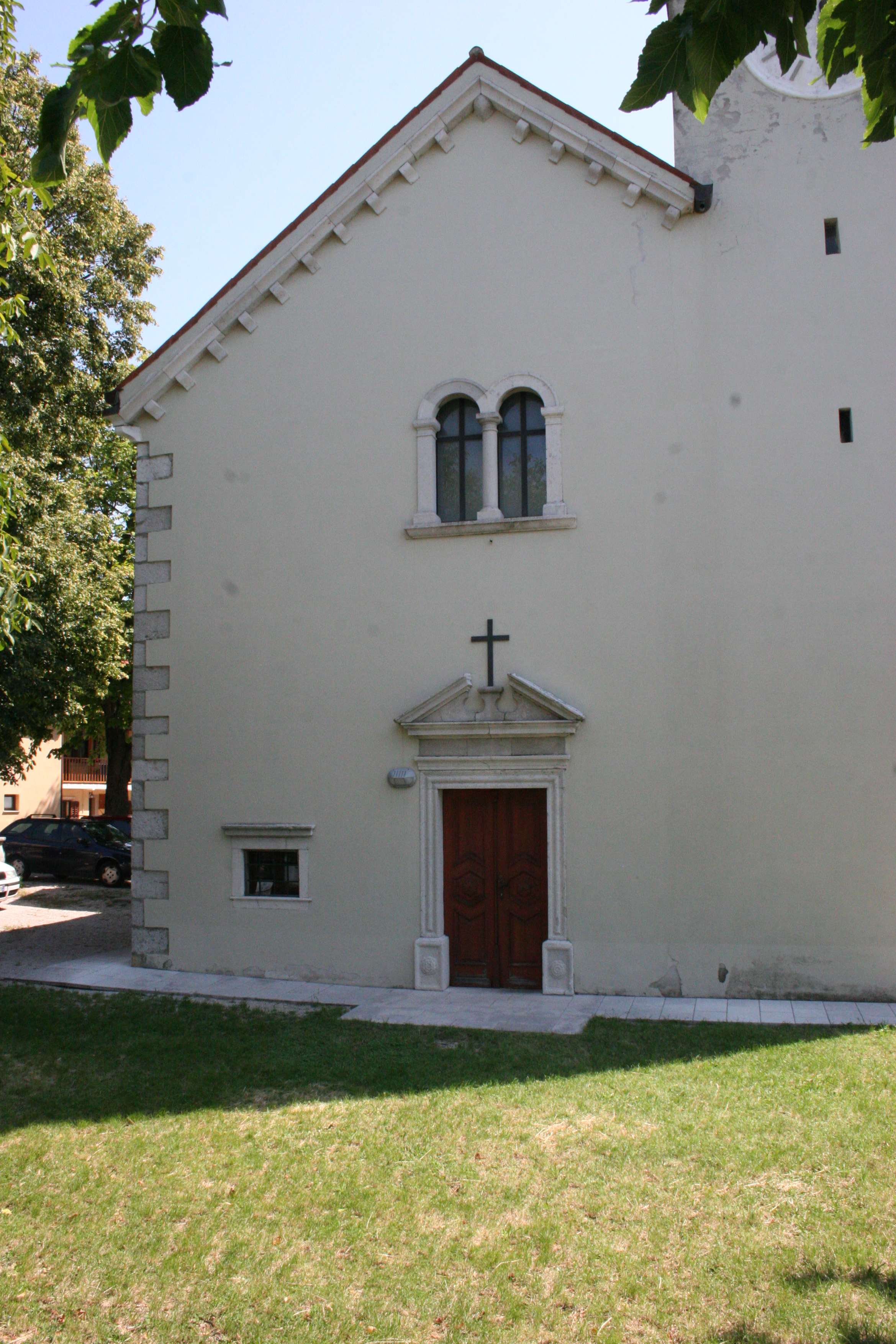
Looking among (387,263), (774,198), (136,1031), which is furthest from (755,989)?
(387,263)

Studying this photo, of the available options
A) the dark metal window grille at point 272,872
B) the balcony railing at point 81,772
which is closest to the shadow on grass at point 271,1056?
the dark metal window grille at point 272,872

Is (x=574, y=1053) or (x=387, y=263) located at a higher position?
(x=387, y=263)

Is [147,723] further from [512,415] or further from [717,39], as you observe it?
[717,39]

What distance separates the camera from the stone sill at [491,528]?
36.0ft

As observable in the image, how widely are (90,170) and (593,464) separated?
13.8 meters

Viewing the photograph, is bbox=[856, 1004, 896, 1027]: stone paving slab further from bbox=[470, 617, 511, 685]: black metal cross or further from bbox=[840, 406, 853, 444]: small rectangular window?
bbox=[840, 406, 853, 444]: small rectangular window

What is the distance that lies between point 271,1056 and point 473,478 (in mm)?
6565

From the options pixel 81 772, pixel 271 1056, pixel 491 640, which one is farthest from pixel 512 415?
pixel 81 772

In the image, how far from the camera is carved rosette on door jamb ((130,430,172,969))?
1219 centimetres

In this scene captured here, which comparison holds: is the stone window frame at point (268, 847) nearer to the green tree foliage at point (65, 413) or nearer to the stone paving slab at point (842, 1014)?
the stone paving slab at point (842, 1014)

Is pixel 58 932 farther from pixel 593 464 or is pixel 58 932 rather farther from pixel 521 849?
pixel 593 464

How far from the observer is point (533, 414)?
37.6 feet

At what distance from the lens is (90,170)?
754 inches

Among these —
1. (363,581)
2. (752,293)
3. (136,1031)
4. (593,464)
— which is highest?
(752,293)
